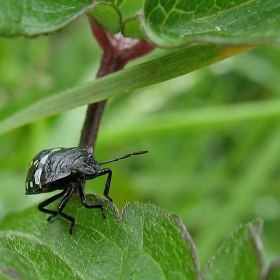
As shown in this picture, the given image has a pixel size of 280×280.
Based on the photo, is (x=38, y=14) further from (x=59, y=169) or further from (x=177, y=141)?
(x=177, y=141)

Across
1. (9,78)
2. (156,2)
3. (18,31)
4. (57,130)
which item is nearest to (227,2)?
(156,2)

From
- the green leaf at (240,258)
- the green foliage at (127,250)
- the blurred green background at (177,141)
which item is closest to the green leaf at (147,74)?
the green foliage at (127,250)

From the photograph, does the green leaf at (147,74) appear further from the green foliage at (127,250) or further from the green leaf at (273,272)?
the green leaf at (273,272)

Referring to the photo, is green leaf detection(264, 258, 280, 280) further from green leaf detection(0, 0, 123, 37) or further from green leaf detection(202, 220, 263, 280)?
green leaf detection(0, 0, 123, 37)

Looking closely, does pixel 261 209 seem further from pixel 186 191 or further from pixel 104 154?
pixel 104 154

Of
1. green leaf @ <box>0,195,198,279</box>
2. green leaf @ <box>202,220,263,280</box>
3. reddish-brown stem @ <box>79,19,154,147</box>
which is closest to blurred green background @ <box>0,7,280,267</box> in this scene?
reddish-brown stem @ <box>79,19,154,147</box>

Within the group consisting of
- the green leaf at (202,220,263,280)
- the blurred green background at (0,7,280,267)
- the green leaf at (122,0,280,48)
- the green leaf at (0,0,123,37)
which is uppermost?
the green leaf at (0,0,123,37)

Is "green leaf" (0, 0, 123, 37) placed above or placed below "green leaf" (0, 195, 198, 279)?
above
